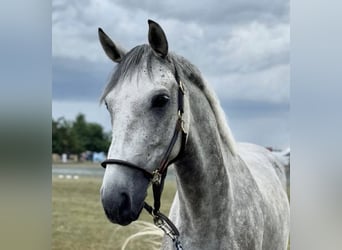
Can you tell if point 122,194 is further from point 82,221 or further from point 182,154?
point 82,221

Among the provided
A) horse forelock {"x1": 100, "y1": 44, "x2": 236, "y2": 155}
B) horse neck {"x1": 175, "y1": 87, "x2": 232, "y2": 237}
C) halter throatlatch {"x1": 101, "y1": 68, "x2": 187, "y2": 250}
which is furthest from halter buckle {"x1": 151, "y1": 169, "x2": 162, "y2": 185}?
horse forelock {"x1": 100, "y1": 44, "x2": 236, "y2": 155}

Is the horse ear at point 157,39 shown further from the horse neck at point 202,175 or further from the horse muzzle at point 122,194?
the horse muzzle at point 122,194

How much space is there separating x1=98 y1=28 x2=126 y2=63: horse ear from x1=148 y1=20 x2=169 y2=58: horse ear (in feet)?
0.32

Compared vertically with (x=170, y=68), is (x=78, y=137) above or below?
below

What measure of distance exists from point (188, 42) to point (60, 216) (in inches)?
32.5

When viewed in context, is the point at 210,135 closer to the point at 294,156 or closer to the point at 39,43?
the point at 294,156

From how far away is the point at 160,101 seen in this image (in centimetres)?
98

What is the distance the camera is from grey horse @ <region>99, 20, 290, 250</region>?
94 cm

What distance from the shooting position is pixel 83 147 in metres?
1.68

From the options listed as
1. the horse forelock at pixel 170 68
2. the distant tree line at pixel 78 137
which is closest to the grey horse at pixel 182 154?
the horse forelock at pixel 170 68

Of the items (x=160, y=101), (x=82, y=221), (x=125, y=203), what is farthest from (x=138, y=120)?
(x=82, y=221)

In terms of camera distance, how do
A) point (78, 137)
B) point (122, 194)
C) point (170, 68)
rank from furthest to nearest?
point (78, 137)
point (170, 68)
point (122, 194)

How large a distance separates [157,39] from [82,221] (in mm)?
969

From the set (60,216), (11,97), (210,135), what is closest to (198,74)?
(210,135)
